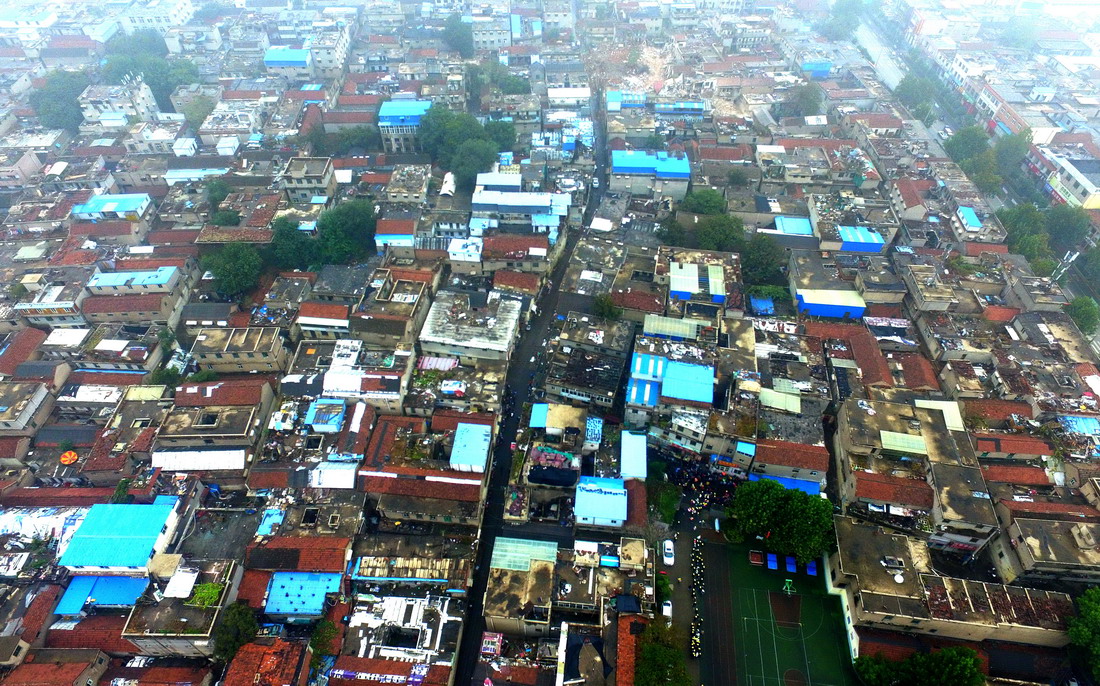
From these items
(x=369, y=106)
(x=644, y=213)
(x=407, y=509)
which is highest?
(x=369, y=106)

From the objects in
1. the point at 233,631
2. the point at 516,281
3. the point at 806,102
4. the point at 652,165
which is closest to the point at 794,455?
the point at 516,281

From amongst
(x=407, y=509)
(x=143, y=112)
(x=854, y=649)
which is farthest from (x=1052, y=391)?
(x=143, y=112)

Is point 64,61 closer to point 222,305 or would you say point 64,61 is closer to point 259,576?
point 222,305

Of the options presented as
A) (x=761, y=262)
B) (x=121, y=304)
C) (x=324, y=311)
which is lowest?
(x=121, y=304)

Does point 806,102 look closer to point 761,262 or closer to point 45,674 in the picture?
point 761,262

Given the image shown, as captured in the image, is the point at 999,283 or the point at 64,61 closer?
the point at 999,283

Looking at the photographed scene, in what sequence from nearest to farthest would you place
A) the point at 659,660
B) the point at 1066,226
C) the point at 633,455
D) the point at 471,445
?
the point at 659,660, the point at 471,445, the point at 633,455, the point at 1066,226

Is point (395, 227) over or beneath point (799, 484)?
over

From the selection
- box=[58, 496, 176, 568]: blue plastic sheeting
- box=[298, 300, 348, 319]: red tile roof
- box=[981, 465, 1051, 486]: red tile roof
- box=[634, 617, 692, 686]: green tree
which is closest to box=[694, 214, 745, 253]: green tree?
box=[981, 465, 1051, 486]: red tile roof
